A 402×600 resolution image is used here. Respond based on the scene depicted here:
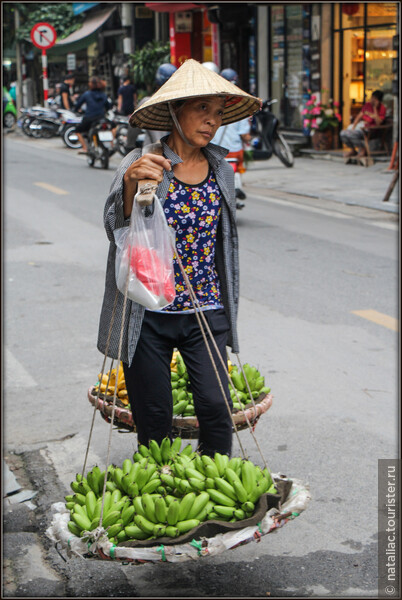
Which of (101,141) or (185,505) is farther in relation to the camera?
(101,141)

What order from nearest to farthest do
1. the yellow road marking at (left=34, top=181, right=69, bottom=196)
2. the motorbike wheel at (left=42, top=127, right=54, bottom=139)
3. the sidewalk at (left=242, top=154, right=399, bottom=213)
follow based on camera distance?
the sidewalk at (left=242, top=154, right=399, bottom=213) → the yellow road marking at (left=34, top=181, right=69, bottom=196) → the motorbike wheel at (left=42, top=127, right=54, bottom=139)

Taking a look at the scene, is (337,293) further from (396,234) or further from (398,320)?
(396,234)

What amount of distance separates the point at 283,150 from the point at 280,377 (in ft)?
38.5

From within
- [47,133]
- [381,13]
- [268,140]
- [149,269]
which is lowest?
[149,269]

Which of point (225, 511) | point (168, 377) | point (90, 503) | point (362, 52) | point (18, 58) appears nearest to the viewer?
point (225, 511)

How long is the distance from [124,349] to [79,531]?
2.40 feet

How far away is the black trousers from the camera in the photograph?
3.21m

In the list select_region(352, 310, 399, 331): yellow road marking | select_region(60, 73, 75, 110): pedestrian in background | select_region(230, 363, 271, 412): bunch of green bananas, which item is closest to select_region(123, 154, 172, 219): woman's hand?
select_region(230, 363, 271, 412): bunch of green bananas

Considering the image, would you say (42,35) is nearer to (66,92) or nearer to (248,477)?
(66,92)

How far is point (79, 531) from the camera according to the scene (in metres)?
2.79

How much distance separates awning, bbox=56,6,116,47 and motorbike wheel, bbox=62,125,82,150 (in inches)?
358

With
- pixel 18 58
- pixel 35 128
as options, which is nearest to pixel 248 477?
pixel 35 128

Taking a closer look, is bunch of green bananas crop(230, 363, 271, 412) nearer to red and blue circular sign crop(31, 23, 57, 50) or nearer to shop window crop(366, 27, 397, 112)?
shop window crop(366, 27, 397, 112)

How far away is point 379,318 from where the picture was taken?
663 centimetres
